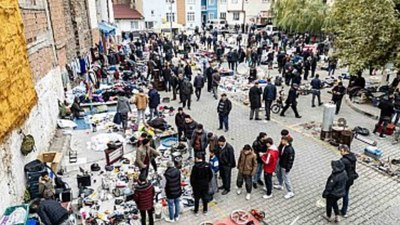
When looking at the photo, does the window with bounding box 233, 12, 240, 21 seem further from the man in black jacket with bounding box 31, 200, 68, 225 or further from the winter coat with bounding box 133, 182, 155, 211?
the man in black jacket with bounding box 31, 200, 68, 225

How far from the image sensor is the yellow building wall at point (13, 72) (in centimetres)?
767

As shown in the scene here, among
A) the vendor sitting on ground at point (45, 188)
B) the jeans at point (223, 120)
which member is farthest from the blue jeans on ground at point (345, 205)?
the vendor sitting on ground at point (45, 188)

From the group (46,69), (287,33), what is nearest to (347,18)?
(46,69)

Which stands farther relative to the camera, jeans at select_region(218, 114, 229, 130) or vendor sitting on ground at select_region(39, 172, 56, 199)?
jeans at select_region(218, 114, 229, 130)

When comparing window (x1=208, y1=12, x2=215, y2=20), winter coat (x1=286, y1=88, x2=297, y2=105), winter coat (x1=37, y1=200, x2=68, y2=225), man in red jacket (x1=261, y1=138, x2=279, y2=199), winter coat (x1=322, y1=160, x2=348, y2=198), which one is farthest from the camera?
window (x1=208, y1=12, x2=215, y2=20)

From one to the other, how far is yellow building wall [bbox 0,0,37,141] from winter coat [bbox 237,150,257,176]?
554cm

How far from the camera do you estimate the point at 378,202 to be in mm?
8773

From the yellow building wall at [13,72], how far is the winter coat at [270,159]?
6109 millimetres

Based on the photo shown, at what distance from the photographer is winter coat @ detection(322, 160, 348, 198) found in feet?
23.9

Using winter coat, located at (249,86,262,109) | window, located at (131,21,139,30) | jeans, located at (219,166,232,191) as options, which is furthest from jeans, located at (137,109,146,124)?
window, located at (131,21,139,30)

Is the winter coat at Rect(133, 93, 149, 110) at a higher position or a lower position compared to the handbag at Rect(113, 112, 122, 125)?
higher

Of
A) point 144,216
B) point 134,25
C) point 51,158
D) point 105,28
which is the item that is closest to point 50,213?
point 144,216

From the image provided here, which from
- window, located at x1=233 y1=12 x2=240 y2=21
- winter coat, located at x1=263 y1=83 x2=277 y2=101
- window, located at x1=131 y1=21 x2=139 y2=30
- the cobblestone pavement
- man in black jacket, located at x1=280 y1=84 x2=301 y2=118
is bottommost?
the cobblestone pavement

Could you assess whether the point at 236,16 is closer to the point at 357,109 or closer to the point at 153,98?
the point at 357,109
